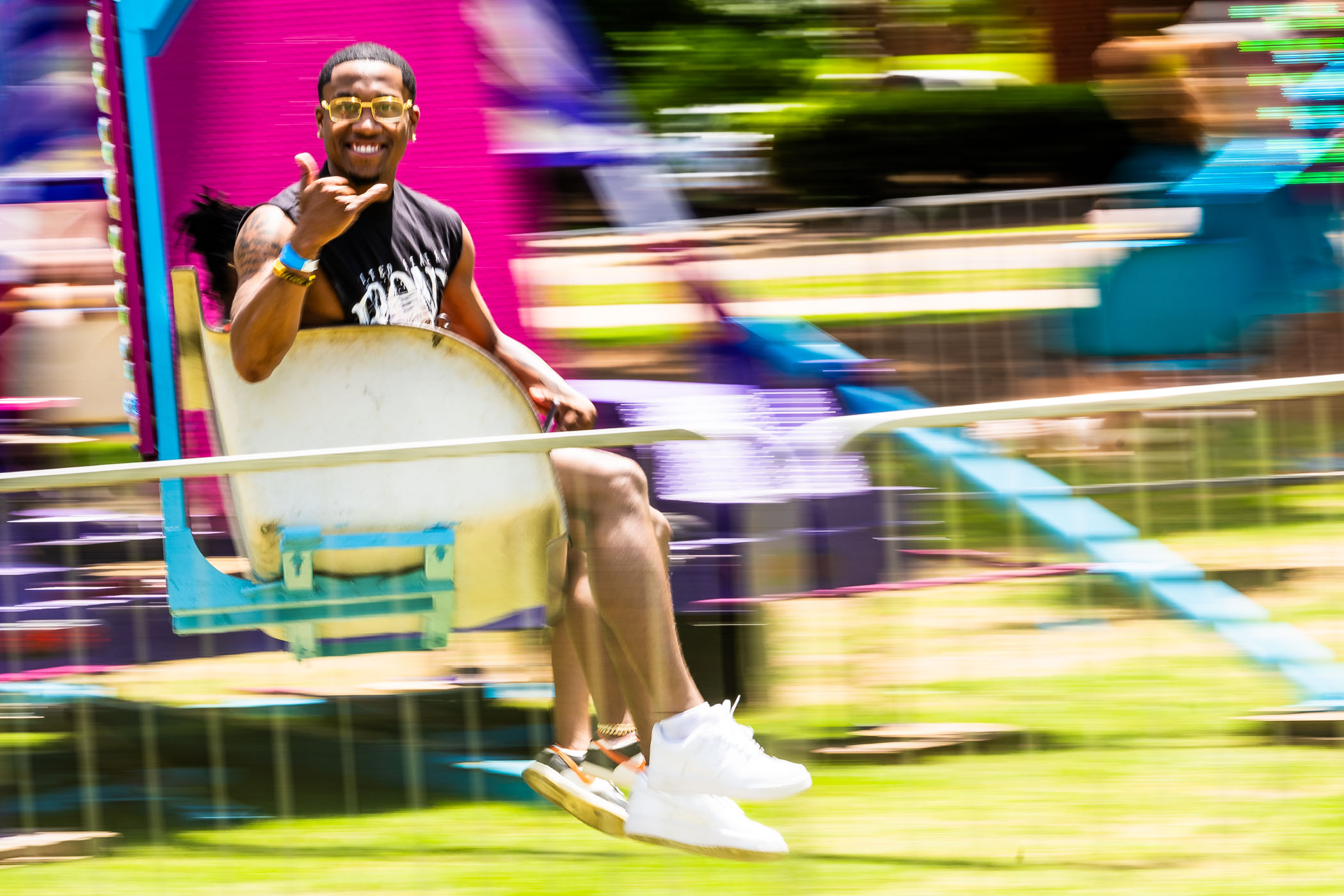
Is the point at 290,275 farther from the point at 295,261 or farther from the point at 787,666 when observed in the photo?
the point at 787,666

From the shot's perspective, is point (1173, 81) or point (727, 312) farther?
point (1173, 81)

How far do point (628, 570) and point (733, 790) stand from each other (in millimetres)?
452

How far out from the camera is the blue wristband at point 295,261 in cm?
309

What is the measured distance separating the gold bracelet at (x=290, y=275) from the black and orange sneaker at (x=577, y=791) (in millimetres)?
1046

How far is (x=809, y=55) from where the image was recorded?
33.3ft

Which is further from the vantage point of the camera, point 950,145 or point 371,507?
point 950,145

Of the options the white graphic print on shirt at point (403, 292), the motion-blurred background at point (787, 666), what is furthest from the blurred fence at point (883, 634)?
the white graphic print on shirt at point (403, 292)

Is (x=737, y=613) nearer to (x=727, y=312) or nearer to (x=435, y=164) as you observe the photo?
(x=435, y=164)

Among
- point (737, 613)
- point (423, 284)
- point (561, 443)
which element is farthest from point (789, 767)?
point (423, 284)

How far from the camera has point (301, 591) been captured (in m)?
3.11

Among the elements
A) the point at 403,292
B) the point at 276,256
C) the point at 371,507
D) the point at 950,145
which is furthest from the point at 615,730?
the point at 950,145

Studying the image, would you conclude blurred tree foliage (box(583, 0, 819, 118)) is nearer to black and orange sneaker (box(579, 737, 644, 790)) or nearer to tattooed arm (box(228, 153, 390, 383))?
tattooed arm (box(228, 153, 390, 383))

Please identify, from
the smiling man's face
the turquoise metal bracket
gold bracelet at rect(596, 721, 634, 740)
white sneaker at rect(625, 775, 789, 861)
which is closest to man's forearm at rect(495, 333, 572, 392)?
the smiling man's face

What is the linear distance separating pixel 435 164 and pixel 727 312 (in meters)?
1.32
